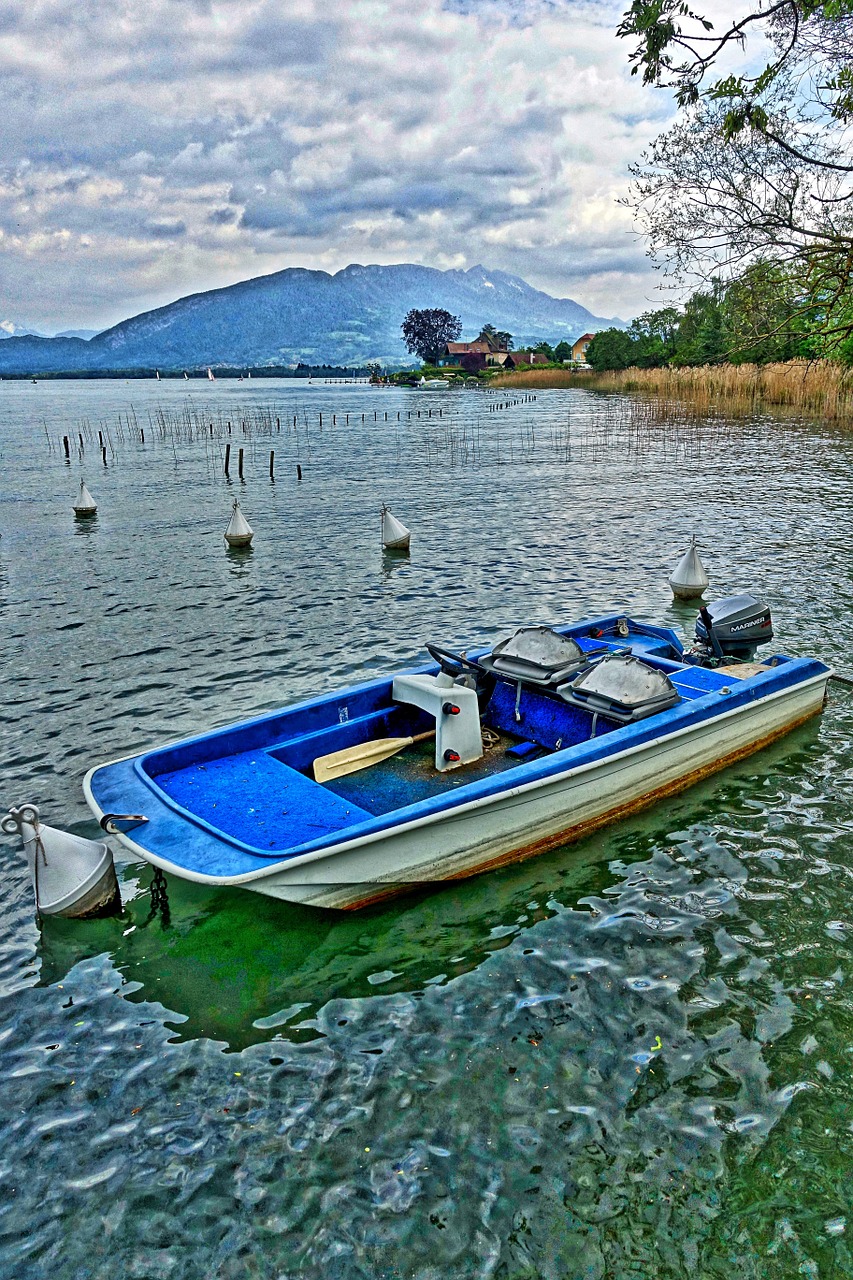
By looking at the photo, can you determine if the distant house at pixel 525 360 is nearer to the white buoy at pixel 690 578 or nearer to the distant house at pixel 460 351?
the distant house at pixel 460 351

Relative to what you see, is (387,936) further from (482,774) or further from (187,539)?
(187,539)

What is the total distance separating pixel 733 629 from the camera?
467 inches

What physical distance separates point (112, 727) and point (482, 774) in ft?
18.1

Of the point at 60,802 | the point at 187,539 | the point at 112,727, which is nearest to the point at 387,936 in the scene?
the point at 60,802

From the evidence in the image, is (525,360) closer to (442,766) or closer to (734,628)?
(734,628)

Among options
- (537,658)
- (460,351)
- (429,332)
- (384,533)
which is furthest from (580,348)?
(537,658)

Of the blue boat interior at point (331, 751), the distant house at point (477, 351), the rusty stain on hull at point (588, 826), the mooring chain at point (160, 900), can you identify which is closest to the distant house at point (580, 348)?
the distant house at point (477, 351)

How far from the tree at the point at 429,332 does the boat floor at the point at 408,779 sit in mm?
186589

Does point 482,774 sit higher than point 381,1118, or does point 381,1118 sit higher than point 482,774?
point 482,774

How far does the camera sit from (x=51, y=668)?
14.0m

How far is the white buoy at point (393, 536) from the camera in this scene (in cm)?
2164

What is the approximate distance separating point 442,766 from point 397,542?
1330 centimetres

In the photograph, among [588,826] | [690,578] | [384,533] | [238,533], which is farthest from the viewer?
[238,533]

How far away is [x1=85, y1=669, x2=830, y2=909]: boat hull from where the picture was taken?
677cm
